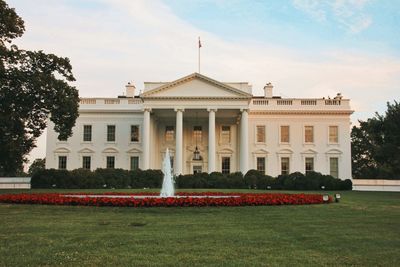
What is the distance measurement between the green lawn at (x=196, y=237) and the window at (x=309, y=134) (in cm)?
3329

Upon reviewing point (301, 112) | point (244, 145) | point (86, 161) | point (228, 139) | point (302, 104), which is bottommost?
point (86, 161)

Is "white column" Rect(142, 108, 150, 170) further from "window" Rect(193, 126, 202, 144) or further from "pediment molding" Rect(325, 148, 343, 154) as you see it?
"pediment molding" Rect(325, 148, 343, 154)

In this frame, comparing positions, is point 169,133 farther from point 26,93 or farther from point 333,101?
point 26,93

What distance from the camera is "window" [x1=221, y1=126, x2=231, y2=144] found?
49.8 metres

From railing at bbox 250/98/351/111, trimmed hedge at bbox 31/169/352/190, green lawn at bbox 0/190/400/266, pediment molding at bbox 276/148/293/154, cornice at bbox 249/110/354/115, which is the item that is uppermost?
railing at bbox 250/98/351/111

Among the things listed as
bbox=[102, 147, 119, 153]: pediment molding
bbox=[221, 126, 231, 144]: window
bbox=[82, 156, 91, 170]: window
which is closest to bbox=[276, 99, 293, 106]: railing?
bbox=[221, 126, 231, 144]: window

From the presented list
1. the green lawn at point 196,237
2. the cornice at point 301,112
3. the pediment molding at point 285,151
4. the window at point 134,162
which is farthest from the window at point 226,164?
the green lawn at point 196,237

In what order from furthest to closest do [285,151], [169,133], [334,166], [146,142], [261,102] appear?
1. [169,133]
2. [261,102]
3. [285,151]
4. [334,166]
5. [146,142]

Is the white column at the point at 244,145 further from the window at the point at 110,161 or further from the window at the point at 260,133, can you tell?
the window at the point at 110,161

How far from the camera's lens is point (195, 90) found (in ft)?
148

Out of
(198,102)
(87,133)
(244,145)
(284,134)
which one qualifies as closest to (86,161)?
(87,133)

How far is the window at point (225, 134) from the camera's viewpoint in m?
49.8

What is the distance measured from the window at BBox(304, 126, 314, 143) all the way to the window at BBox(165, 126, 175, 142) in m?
14.7

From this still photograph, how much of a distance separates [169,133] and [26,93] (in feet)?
75.8
